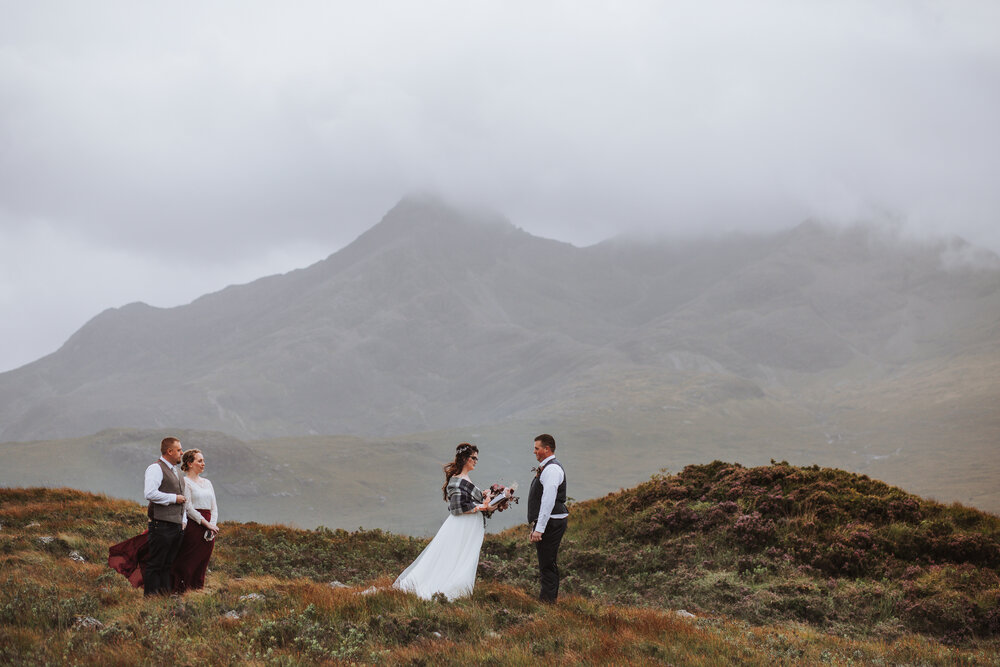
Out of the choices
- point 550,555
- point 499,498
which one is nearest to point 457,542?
point 499,498

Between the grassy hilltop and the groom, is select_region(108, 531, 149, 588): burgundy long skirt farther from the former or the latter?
the groom

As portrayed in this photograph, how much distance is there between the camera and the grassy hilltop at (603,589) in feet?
34.5

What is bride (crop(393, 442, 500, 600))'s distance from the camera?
13.9 m

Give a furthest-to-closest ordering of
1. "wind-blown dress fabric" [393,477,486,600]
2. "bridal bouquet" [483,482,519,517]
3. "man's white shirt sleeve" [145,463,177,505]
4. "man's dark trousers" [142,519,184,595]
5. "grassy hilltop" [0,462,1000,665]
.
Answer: "bridal bouquet" [483,482,519,517] → "wind-blown dress fabric" [393,477,486,600] → "man's dark trousers" [142,519,184,595] → "man's white shirt sleeve" [145,463,177,505] → "grassy hilltop" [0,462,1000,665]

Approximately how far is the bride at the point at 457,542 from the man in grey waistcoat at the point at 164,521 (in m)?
3.80

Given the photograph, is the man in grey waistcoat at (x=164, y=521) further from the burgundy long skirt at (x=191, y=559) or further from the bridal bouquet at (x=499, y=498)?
the bridal bouquet at (x=499, y=498)

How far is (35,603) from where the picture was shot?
452 inches

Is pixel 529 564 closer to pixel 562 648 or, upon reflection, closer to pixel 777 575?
pixel 777 575

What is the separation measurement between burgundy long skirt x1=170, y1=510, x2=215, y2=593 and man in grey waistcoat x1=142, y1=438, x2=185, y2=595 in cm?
25

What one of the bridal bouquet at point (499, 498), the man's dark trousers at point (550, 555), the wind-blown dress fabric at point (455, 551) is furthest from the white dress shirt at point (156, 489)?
the man's dark trousers at point (550, 555)

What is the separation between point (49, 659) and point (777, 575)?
15484 mm

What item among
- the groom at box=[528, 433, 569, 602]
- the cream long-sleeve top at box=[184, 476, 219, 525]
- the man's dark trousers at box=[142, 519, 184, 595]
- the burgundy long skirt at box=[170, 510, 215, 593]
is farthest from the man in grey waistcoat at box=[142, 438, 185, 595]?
the groom at box=[528, 433, 569, 602]

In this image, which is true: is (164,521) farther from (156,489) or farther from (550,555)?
(550,555)

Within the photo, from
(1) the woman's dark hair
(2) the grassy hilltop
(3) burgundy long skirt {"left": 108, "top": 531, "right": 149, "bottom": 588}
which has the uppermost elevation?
(1) the woman's dark hair
